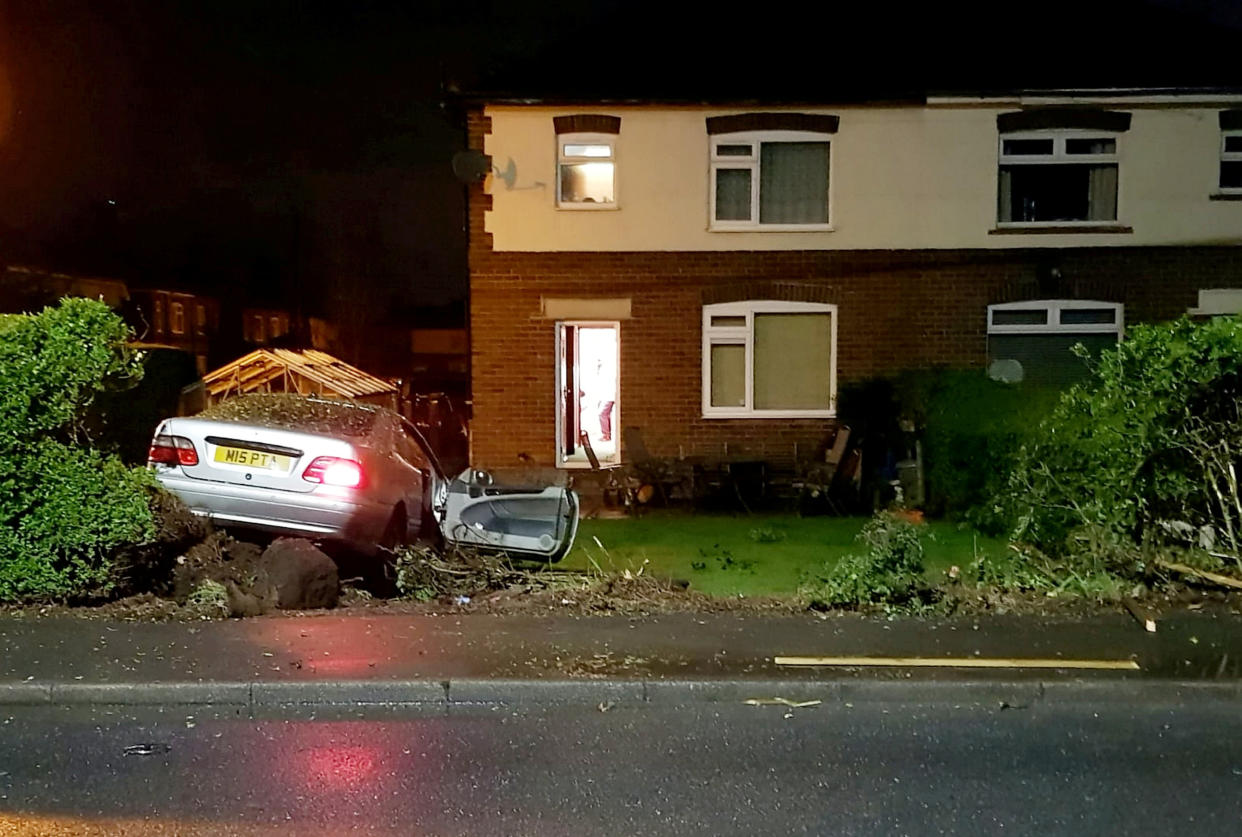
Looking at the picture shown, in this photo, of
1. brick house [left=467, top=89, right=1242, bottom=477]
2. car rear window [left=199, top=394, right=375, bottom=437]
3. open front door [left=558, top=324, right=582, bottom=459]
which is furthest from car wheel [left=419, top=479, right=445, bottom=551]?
open front door [left=558, top=324, right=582, bottom=459]

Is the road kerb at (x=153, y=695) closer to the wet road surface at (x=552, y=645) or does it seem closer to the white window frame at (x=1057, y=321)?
the wet road surface at (x=552, y=645)

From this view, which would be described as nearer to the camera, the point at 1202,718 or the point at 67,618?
the point at 1202,718

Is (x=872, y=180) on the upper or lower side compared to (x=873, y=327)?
upper

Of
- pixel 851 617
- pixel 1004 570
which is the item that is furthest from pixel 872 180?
pixel 851 617

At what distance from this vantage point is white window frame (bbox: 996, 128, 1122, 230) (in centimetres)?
1493

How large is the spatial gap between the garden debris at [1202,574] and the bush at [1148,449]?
0.15 m

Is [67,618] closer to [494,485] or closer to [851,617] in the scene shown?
[494,485]

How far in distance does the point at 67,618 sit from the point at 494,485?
312 cm

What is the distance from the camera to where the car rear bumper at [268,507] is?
28.0ft

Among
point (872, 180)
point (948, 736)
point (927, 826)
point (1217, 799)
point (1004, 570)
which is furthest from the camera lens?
point (872, 180)

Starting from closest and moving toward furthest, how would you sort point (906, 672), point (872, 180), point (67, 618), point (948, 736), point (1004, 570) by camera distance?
1. point (948, 736)
2. point (906, 672)
3. point (67, 618)
4. point (1004, 570)
5. point (872, 180)

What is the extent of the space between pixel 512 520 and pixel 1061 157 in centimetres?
1004

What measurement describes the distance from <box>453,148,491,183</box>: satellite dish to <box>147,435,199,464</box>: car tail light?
22.5ft

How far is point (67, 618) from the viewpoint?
24.9 feet
